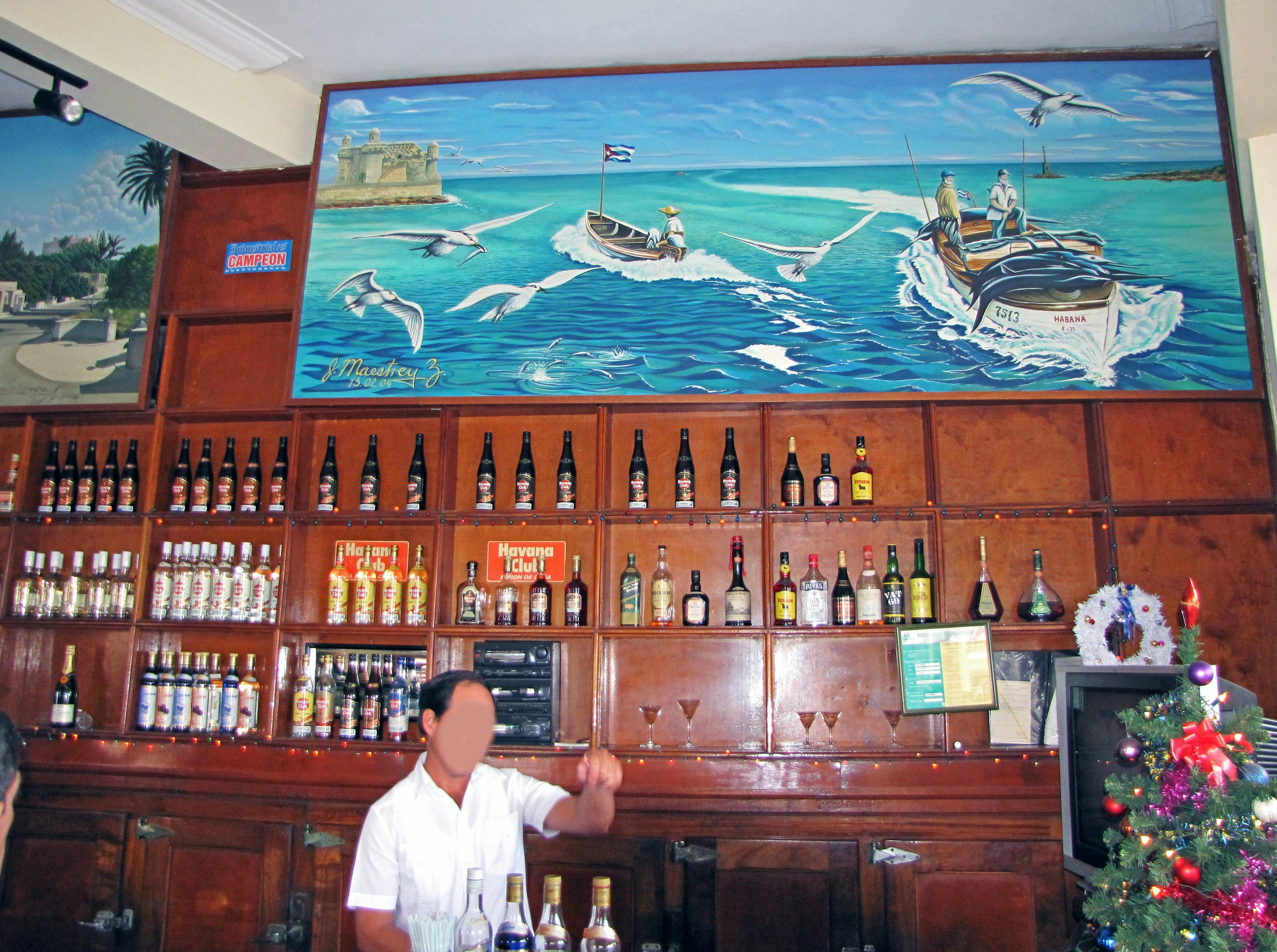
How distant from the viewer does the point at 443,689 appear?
2.09m

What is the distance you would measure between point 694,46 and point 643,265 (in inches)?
38.8

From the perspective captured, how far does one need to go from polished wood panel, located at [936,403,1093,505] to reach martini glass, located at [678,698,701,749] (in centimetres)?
133

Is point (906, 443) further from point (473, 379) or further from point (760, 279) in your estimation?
point (473, 379)

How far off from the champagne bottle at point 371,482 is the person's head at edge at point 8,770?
8.32 feet

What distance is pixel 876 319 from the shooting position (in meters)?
3.81

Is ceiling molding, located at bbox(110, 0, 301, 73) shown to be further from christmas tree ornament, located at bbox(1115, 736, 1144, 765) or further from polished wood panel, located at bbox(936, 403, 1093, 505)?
christmas tree ornament, located at bbox(1115, 736, 1144, 765)

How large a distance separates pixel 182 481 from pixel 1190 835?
13.1 feet

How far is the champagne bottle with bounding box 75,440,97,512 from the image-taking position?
419 centimetres

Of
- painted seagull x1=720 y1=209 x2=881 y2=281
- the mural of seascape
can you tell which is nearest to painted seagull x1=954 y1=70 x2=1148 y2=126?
the mural of seascape

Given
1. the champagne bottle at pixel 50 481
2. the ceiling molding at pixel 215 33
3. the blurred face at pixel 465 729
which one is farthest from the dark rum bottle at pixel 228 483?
the blurred face at pixel 465 729

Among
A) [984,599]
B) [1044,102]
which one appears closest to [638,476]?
[984,599]


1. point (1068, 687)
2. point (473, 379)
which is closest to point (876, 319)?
point (473, 379)

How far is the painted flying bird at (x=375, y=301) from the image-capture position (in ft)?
13.2

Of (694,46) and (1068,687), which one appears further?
(694,46)
